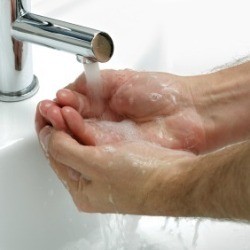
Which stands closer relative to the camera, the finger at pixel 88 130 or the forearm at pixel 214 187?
the forearm at pixel 214 187

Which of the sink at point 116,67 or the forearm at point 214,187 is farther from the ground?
the forearm at point 214,187

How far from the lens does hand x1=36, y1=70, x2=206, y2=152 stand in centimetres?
58

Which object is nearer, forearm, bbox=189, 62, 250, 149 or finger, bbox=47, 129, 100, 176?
finger, bbox=47, 129, 100, 176

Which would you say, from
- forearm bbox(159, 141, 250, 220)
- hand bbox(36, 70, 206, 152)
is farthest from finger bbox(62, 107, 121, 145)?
forearm bbox(159, 141, 250, 220)

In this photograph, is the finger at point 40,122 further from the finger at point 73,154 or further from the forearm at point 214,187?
the forearm at point 214,187

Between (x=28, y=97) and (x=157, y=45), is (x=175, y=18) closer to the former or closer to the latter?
(x=157, y=45)

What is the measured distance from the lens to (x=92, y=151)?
0.54 meters

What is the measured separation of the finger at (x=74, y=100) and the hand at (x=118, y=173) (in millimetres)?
32

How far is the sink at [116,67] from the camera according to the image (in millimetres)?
582

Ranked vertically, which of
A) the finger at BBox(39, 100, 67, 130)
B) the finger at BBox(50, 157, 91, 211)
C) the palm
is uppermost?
the finger at BBox(39, 100, 67, 130)

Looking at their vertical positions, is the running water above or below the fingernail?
above

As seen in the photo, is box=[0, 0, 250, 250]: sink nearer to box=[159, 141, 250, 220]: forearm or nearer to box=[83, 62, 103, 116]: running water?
box=[83, 62, 103, 116]: running water

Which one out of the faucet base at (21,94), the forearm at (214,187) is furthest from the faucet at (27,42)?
the forearm at (214,187)

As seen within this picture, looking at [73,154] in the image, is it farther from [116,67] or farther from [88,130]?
[116,67]
